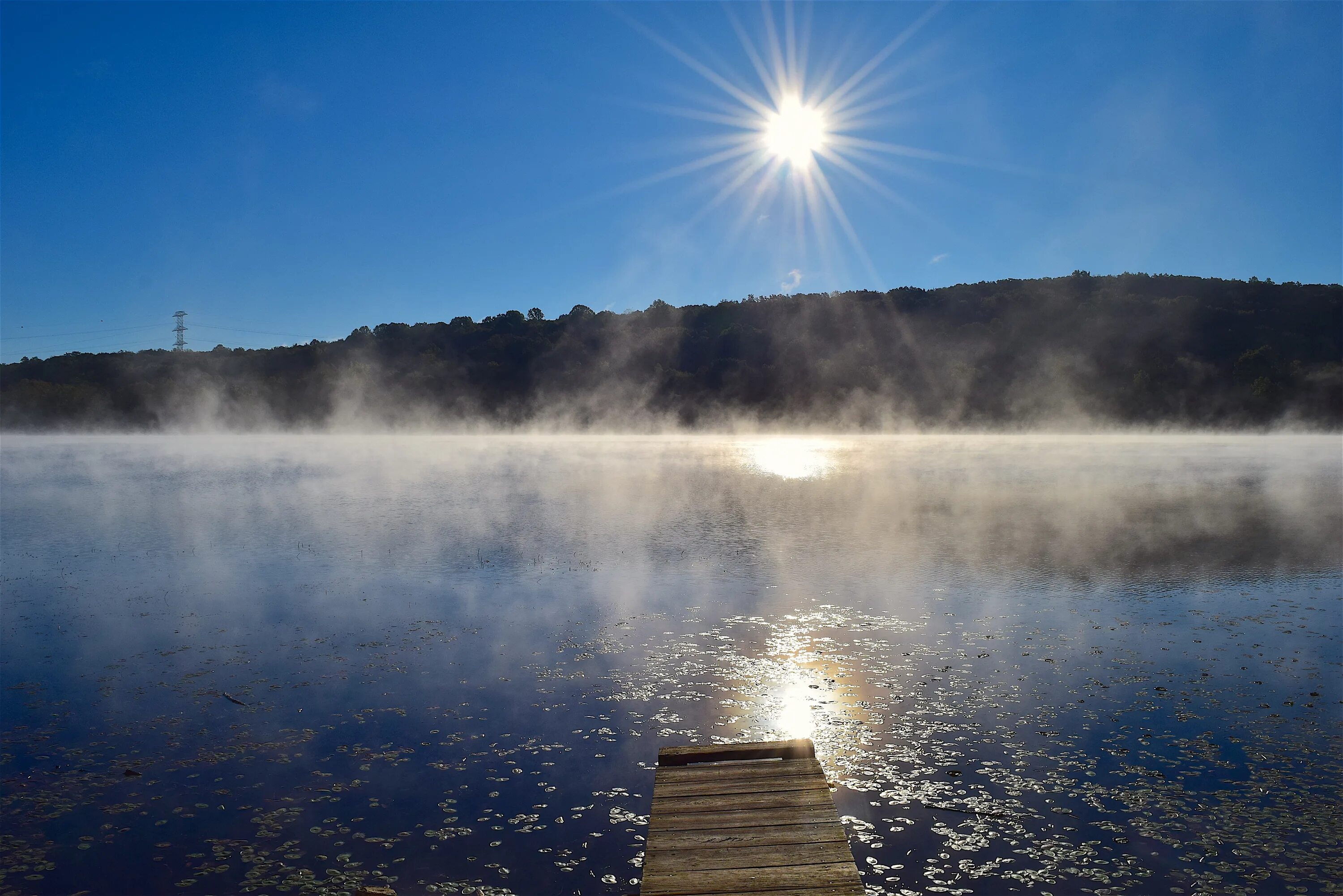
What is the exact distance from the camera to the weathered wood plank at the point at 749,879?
5.78 meters

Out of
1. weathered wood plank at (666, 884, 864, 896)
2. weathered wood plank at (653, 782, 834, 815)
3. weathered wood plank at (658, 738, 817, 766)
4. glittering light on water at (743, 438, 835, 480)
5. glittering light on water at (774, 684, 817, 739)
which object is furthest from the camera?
glittering light on water at (743, 438, 835, 480)

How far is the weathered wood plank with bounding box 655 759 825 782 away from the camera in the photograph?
7602 mm

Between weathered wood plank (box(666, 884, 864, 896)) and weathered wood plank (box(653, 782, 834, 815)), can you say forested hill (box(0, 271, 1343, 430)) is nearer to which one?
weathered wood plank (box(653, 782, 834, 815))

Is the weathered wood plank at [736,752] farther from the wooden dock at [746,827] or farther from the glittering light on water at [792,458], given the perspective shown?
the glittering light on water at [792,458]

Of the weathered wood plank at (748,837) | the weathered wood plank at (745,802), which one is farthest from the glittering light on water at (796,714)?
the weathered wood plank at (748,837)

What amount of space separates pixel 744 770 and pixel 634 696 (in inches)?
128

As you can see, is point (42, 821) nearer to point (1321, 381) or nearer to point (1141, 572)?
point (1141, 572)

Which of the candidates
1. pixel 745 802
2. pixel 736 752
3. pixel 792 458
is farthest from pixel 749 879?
pixel 792 458

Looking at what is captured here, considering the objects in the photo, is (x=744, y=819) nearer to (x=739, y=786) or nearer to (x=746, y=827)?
(x=746, y=827)

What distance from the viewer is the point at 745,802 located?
23.3 ft

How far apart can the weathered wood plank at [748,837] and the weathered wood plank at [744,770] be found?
935 mm

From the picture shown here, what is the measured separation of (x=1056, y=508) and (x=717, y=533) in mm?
13809

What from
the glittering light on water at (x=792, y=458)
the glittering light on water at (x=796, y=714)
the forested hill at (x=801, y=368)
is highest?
the forested hill at (x=801, y=368)

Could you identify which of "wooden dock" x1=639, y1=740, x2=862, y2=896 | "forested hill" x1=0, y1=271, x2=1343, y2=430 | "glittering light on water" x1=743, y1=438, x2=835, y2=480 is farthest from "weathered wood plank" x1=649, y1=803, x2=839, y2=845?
"forested hill" x1=0, y1=271, x2=1343, y2=430
